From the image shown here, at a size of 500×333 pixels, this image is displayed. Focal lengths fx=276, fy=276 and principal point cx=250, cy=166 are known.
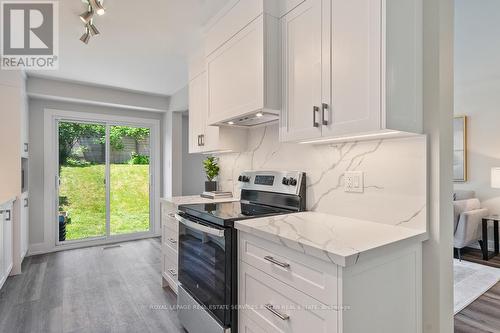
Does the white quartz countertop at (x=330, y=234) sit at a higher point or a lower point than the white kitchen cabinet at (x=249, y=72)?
lower

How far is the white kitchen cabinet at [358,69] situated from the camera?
4.05ft

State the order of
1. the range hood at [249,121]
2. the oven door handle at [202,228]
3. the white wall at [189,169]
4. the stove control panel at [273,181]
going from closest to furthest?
the oven door handle at [202,228], the stove control panel at [273,181], the range hood at [249,121], the white wall at [189,169]

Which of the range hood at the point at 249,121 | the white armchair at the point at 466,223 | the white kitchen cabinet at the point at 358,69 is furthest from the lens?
the white armchair at the point at 466,223

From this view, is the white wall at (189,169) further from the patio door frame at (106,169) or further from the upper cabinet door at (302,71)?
the upper cabinet door at (302,71)

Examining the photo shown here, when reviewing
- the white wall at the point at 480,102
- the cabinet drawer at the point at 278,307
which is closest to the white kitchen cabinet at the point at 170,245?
the cabinet drawer at the point at 278,307

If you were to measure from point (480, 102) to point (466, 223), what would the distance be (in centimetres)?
199

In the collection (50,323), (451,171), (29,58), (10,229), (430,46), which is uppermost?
(29,58)

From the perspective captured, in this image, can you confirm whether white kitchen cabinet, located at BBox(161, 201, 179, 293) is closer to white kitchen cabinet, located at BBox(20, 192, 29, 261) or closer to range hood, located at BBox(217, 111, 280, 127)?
range hood, located at BBox(217, 111, 280, 127)

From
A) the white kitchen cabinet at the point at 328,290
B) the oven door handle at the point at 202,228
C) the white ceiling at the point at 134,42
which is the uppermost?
the white ceiling at the point at 134,42

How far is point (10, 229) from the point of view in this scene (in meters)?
3.10

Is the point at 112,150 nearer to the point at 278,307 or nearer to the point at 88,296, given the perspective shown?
the point at 88,296

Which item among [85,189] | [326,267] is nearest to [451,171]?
[326,267]

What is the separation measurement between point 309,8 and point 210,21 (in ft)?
3.60

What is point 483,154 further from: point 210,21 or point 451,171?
point 210,21
